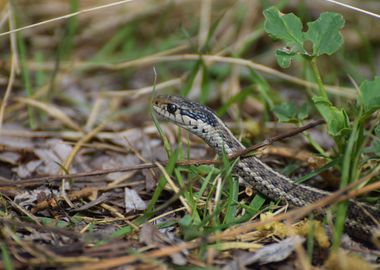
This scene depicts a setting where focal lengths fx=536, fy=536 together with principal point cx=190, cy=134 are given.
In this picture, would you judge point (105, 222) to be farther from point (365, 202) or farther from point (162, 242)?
point (365, 202)

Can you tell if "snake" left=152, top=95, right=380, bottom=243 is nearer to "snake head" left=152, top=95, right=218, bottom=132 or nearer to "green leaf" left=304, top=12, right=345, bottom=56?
"snake head" left=152, top=95, right=218, bottom=132

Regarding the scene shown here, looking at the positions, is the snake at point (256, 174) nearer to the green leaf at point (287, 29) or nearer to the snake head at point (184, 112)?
the snake head at point (184, 112)

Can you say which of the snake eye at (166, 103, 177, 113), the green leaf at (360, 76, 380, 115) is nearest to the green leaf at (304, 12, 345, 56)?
the green leaf at (360, 76, 380, 115)

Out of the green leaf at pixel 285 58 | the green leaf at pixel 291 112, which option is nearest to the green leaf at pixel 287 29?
the green leaf at pixel 285 58

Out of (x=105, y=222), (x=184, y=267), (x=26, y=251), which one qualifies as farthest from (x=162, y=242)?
(x=26, y=251)

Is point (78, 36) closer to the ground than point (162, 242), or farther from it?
farther from it

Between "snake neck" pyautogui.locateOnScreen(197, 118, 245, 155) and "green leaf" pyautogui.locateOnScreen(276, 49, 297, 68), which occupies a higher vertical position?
"green leaf" pyautogui.locateOnScreen(276, 49, 297, 68)

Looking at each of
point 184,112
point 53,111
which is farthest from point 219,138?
point 53,111
